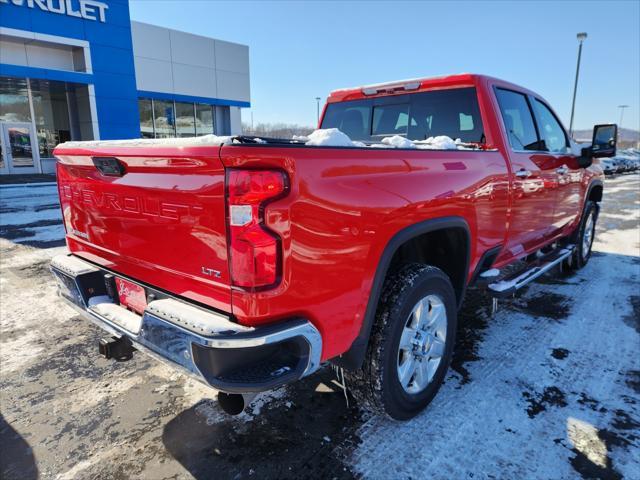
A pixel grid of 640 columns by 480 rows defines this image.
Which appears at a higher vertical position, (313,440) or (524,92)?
(524,92)

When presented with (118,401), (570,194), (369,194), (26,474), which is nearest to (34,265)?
(118,401)

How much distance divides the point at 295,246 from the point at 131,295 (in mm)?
1202

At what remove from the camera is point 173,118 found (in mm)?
25312

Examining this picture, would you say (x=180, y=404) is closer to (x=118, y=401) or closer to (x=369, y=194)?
(x=118, y=401)

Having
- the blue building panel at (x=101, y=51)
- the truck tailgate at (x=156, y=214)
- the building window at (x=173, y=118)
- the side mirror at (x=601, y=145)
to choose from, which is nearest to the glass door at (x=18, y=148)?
the blue building panel at (x=101, y=51)

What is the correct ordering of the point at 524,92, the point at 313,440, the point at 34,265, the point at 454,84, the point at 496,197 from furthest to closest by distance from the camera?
the point at 34,265 < the point at 524,92 < the point at 454,84 < the point at 496,197 < the point at 313,440

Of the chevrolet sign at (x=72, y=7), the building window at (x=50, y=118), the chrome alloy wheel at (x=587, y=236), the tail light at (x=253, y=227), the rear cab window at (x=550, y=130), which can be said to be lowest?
the chrome alloy wheel at (x=587, y=236)

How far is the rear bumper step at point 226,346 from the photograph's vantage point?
169 centimetres

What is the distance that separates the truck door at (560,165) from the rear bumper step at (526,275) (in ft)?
0.87

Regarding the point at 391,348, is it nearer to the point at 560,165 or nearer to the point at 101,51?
the point at 560,165

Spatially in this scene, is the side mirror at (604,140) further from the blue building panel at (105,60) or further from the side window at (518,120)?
the blue building panel at (105,60)

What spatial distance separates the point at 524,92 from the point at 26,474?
15.3 feet

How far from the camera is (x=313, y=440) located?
7.86 feet

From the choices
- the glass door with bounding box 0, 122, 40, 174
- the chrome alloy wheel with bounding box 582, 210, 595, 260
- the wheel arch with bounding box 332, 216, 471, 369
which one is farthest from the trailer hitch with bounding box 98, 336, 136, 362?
the glass door with bounding box 0, 122, 40, 174
